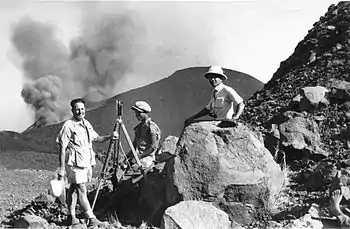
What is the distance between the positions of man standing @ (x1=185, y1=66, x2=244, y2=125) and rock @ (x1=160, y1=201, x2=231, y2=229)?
4.10 ft

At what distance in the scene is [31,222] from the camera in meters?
7.15

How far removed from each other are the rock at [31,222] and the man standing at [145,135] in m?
1.49

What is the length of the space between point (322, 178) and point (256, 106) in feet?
22.0

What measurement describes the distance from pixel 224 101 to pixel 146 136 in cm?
127

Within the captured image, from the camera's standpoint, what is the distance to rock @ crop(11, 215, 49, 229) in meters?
7.15

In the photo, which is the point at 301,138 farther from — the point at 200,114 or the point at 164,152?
the point at 200,114

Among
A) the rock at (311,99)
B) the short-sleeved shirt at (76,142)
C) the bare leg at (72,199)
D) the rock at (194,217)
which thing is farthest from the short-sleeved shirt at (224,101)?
the rock at (311,99)

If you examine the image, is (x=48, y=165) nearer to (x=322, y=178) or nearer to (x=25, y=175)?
(x=25, y=175)

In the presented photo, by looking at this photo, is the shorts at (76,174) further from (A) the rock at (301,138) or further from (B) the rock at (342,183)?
(A) the rock at (301,138)

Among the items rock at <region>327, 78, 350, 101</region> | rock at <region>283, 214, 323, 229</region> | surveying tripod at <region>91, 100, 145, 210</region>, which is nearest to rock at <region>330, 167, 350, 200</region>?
rock at <region>283, 214, 323, 229</region>

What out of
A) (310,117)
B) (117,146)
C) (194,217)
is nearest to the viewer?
(194,217)

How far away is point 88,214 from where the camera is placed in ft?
23.4

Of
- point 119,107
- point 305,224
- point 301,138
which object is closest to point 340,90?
point 301,138

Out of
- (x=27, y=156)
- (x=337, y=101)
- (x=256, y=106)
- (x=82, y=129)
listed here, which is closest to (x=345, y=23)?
(x=256, y=106)
